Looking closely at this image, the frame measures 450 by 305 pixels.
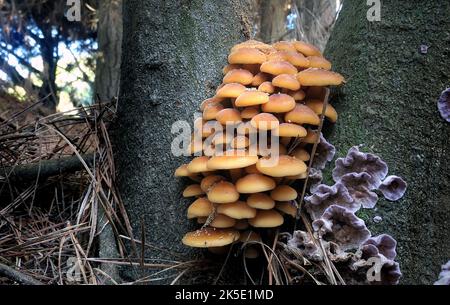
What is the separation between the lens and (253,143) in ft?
5.37

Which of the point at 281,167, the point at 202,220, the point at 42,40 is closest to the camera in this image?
the point at 281,167

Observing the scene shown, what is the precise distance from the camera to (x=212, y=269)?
5.84 feet

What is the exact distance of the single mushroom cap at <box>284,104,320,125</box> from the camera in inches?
65.0

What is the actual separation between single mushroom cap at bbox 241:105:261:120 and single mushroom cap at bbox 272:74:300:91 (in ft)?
0.47

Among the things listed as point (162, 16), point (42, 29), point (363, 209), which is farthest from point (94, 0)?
point (363, 209)

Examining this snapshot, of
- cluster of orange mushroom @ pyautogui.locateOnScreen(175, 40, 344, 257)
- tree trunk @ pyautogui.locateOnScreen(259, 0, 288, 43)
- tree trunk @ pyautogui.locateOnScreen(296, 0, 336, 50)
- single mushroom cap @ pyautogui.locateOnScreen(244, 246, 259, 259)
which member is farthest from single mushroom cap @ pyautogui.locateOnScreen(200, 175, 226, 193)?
tree trunk @ pyautogui.locateOnScreen(259, 0, 288, 43)

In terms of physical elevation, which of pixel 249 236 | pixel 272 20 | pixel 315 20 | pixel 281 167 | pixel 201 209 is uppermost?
pixel 272 20

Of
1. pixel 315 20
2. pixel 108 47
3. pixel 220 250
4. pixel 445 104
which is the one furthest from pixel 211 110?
pixel 108 47

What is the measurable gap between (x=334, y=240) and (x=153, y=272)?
86cm

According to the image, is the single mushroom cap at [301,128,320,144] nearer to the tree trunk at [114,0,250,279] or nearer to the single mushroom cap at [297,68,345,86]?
the single mushroom cap at [297,68,345,86]

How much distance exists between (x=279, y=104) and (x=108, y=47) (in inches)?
229

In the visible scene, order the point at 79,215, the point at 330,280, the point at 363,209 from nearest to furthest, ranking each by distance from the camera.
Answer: the point at 330,280 < the point at 363,209 < the point at 79,215

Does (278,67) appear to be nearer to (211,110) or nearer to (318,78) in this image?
(318,78)

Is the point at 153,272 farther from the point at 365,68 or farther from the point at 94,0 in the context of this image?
the point at 94,0
